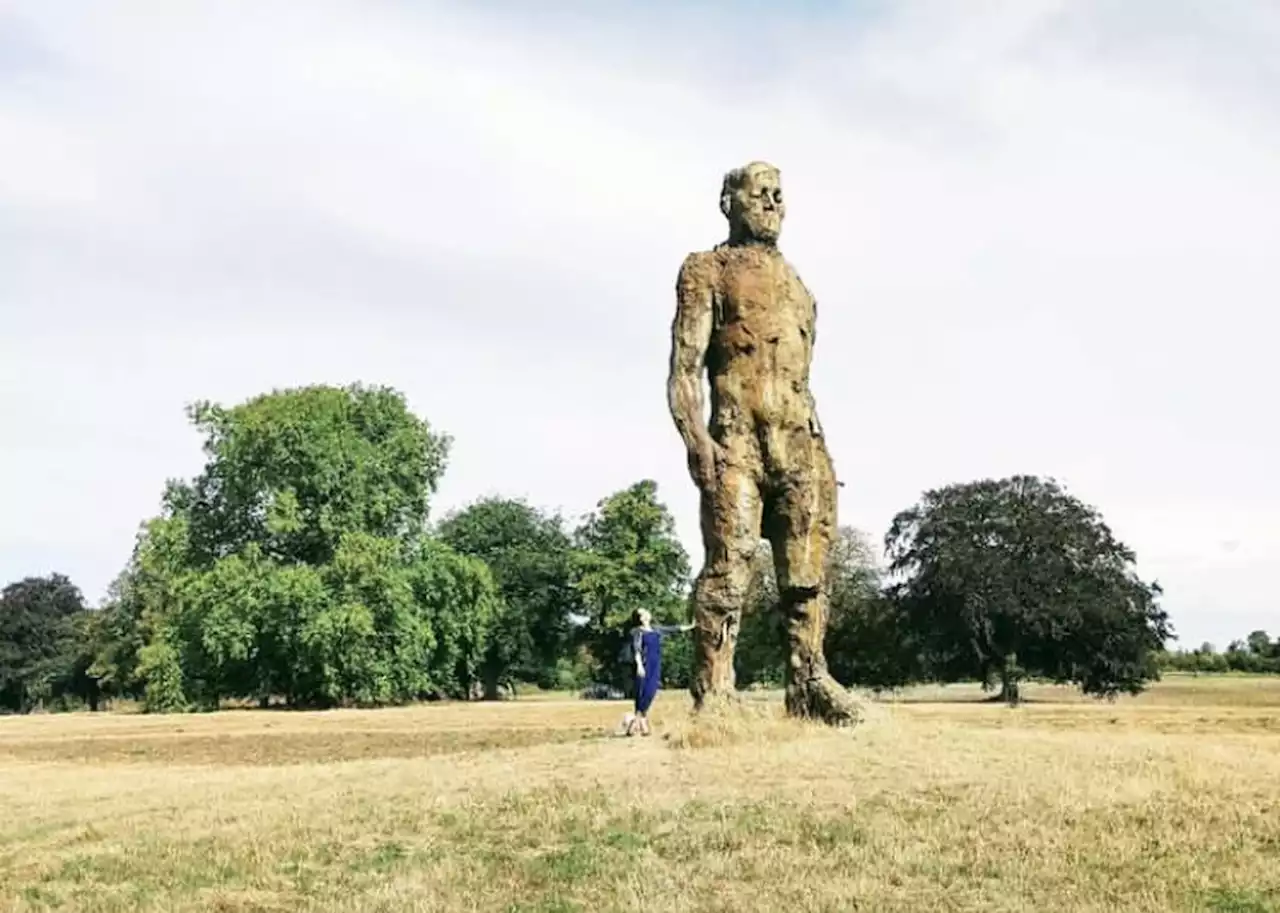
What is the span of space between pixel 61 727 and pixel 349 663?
1313 cm

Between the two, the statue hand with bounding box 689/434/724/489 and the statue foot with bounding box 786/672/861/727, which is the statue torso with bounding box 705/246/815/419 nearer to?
the statue hand with bounding box 689/434/724/489

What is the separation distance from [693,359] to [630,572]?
5636 cm

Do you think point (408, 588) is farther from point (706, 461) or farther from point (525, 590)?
point (706, 461)

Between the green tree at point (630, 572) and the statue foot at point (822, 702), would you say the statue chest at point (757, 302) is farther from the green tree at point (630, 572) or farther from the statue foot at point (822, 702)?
the green tree at point (630, 572)

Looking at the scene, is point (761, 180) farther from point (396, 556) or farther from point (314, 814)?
point (396, 556)

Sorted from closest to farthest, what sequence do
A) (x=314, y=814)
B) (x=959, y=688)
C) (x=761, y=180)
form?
(x=314, y=814) → (x=761, y=180) → (x=959, y=688)

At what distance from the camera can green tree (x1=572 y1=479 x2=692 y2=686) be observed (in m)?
72.2

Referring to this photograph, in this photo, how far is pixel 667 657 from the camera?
72000mm

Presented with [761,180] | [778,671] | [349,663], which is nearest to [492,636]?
[778,671]

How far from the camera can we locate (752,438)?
16.3m

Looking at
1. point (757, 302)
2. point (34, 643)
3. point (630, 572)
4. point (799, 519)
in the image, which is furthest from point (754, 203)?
point (34, 643)

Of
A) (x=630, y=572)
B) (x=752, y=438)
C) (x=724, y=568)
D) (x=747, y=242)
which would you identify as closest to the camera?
(x=724, y=568)

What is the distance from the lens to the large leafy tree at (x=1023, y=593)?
50625 millimetres

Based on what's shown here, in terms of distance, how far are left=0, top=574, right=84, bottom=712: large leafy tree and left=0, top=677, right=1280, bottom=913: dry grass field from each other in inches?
3506
